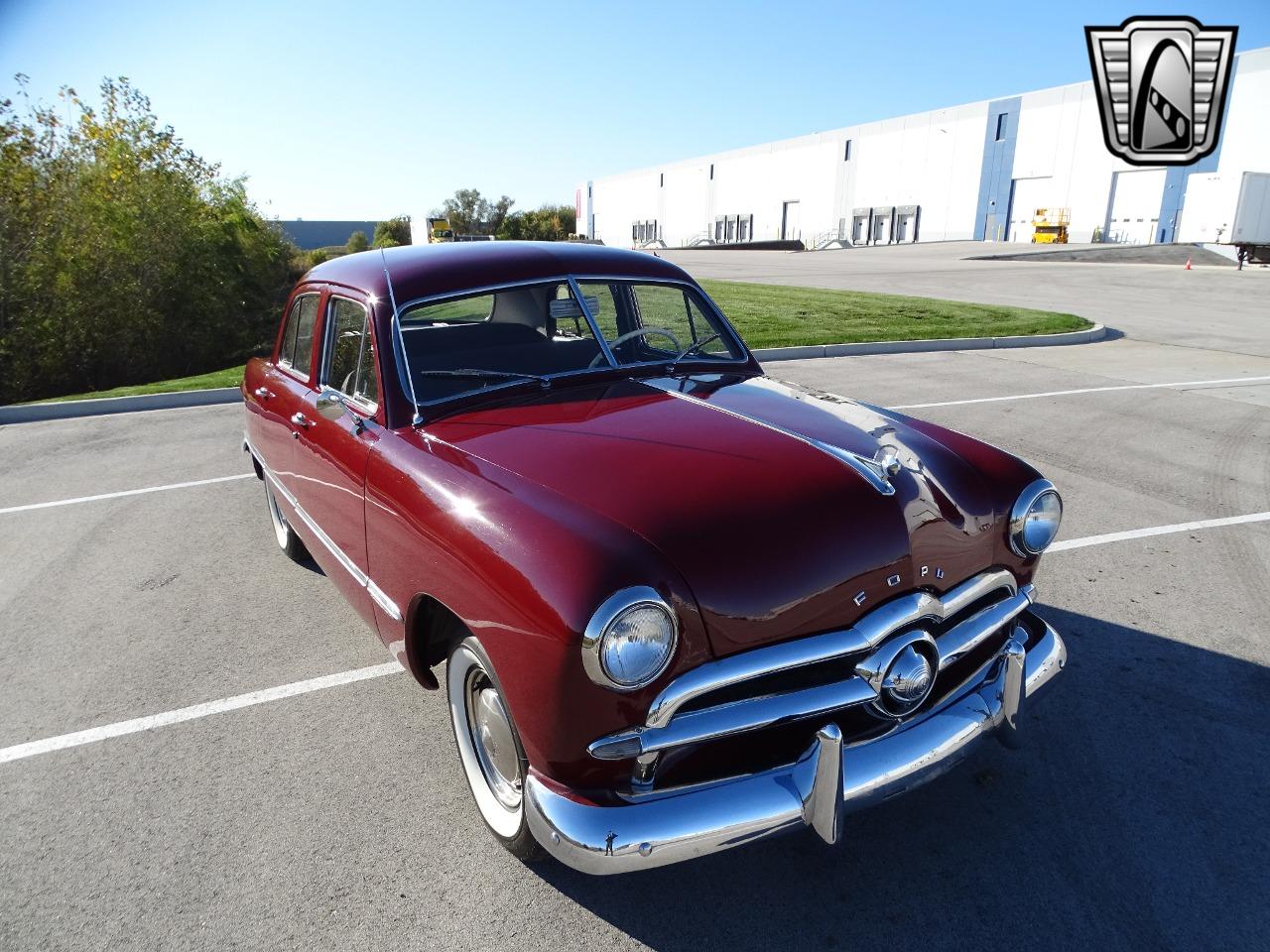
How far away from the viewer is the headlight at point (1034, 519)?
9.10ft

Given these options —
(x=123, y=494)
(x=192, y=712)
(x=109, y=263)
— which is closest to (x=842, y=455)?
(x=192, y=712)

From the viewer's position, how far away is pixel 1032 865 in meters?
2.51

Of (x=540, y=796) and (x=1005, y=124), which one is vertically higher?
(x=1005, y=124)

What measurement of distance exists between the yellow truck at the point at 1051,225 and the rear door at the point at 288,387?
5148cm

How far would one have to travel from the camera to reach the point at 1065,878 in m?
2.45

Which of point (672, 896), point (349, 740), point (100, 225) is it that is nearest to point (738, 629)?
point (672, 896)

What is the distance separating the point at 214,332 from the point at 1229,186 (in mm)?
40094

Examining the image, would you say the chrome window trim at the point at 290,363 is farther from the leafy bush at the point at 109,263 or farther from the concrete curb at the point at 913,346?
the leafy bush at the point at 109,263

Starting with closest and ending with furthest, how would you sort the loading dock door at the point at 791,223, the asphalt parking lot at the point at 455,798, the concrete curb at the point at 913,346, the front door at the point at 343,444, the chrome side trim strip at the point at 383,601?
the asphalt parking lot at the point at 455,798, the chrome side trim strip at the point at 383,601, the front door at the point at 343,444, the concrete curb at the point at 913,346, the loading dock door at the point at 791,223

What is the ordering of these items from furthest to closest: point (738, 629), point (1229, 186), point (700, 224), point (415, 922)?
point (700, 224)
point (1229, 186)
point (415, 922)
point (738, 629)

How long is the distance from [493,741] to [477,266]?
1992 millimetres

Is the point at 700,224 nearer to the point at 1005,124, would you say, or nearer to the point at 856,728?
the point at 1005,124

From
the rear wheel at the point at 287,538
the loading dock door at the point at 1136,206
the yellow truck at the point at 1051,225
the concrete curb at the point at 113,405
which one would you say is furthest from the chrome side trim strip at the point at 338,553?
the loading dock door at the point at 1136,206

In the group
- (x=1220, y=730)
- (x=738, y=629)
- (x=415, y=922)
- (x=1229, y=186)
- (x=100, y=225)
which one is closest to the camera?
(x=738, y=629)
